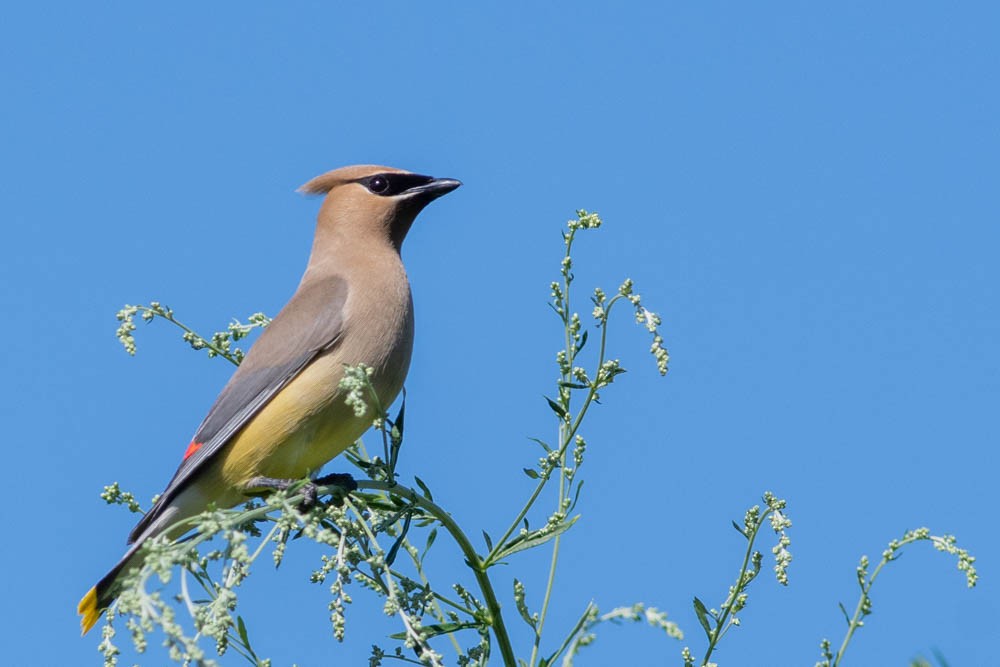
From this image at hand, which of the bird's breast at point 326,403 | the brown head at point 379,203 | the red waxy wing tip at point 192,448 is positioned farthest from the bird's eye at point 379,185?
the red waxy wing tip at point 192,448

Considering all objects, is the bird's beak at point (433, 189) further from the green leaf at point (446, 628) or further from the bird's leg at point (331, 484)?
the green leaf at point (446, 628)

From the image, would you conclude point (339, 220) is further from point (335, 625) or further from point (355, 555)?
point (335, 625)

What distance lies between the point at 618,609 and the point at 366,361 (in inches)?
98.1

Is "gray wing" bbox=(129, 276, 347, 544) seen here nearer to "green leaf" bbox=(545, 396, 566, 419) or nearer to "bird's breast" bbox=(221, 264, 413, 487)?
"bird's breast" bbox=(221, 264, 413, 487)

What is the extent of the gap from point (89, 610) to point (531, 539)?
57.3 inches

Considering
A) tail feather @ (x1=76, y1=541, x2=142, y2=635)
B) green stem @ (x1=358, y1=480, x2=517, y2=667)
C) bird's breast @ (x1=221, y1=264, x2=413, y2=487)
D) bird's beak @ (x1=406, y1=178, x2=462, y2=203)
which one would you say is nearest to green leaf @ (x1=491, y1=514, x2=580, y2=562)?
green stem @ (x1=358, y1=480, x2=517, y2=667)

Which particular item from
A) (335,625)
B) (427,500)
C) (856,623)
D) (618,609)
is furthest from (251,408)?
(618,609)

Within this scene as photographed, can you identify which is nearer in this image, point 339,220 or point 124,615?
point 124,615

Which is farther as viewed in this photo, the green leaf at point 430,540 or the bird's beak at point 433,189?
the bird's beak at point 433,189

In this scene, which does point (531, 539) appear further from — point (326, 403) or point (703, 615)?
point (326, 403)

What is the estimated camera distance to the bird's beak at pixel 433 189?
5.03m

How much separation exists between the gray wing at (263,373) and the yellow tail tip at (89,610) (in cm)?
37

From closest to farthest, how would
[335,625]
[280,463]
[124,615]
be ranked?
[124,615], [335,625], [280,463]

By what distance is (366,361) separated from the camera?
4.32 m
